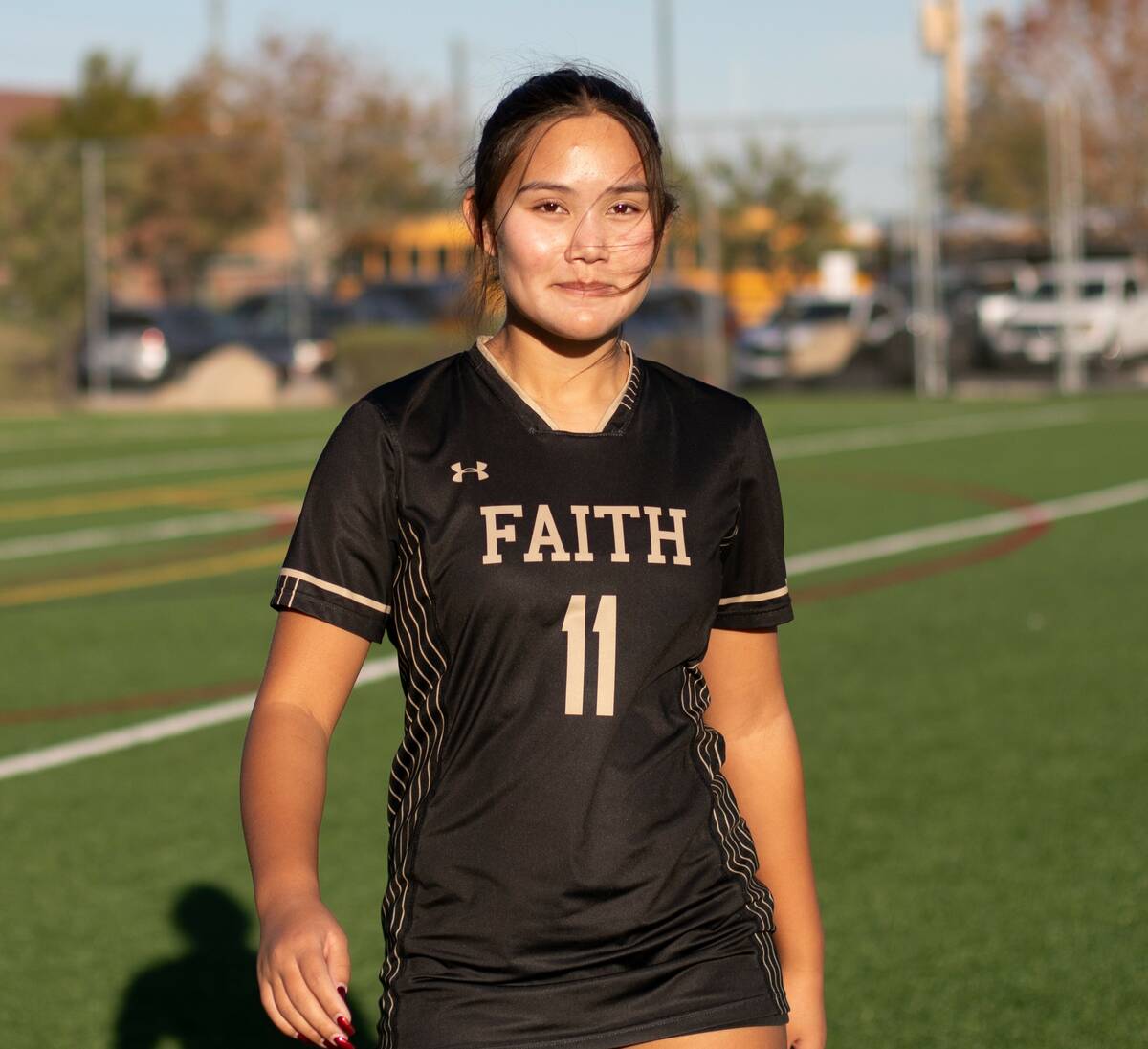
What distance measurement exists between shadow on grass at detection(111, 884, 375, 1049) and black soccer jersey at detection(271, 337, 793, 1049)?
1.97 m

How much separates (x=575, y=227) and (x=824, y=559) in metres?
9.82

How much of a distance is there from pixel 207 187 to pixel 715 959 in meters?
44.9

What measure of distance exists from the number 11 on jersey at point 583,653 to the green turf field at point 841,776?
2.25 m

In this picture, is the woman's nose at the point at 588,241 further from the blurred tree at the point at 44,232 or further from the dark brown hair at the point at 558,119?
the blurred tree at the point at 44,232

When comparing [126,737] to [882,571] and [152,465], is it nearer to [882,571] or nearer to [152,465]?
[882,571]

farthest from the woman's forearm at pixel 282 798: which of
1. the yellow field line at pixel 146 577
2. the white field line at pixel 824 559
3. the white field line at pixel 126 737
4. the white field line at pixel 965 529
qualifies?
the white field line at pixel 965 529

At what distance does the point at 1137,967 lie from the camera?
198 inches

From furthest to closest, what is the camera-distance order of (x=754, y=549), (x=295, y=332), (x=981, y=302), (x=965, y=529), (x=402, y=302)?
(x=981, y=302) < (x=402, y=302) < (x=295, y=332) < (x=965, y=529) < (x=754, y=549)

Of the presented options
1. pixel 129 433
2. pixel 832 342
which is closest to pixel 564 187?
pixel 129 433

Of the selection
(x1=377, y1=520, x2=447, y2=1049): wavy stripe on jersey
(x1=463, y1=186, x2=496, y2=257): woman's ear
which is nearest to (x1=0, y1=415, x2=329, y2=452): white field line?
(x1=463, y1=186, x2=496, y2=257): woman's ear

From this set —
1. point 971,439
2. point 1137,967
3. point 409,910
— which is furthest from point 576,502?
point 971,439

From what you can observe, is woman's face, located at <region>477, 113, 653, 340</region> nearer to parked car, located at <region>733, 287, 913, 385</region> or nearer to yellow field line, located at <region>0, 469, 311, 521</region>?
yellow field line, located at <region>0, 469, 311, 521</region>

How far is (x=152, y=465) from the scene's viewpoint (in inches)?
763

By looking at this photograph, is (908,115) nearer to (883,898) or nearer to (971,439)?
(971,439)
